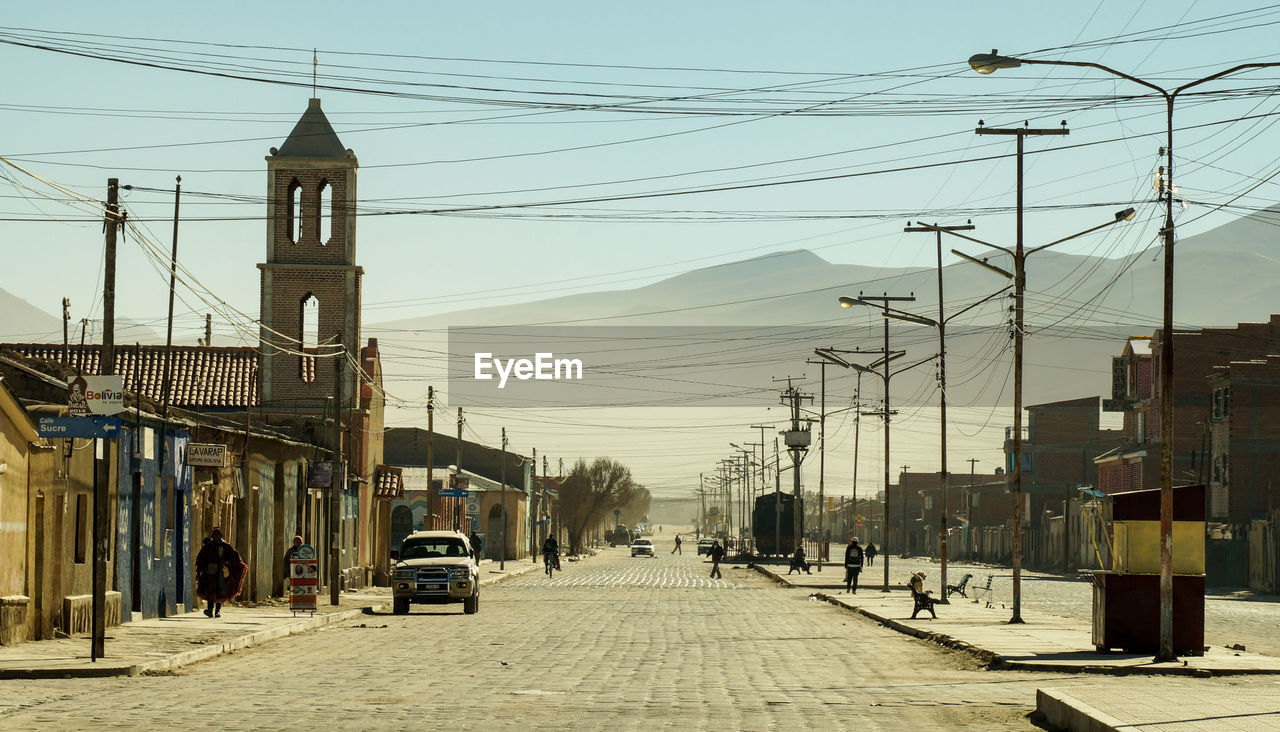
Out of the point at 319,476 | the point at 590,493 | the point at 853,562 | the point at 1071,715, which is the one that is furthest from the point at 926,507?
the point at 1071,715

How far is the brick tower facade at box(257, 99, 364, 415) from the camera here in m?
61.4

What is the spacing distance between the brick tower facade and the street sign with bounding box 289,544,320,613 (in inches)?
1064

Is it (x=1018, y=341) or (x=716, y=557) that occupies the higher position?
(x=1018, y=341)

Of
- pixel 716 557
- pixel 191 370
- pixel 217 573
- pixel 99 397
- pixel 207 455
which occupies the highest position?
pixel 191 370

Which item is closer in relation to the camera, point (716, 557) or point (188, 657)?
point (188, 657)

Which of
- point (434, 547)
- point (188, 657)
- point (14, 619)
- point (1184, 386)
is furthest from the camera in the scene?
point (1184, 386)

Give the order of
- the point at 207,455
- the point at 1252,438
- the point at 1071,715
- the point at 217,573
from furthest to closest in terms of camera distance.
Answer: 1. the point at 1252,438
2. the point at 217,573
3. the point at 207,455
4. the point at 1071,715

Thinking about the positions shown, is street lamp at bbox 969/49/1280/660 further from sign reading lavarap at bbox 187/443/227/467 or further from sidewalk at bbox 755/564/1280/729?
sign reading lavarap at bbox 187/443/227/467

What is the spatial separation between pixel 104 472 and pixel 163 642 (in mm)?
4072

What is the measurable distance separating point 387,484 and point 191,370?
937 cm

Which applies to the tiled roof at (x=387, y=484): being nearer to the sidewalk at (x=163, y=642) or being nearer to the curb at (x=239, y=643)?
the sidewalk at (x=163, y=642)

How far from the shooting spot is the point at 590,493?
563ft

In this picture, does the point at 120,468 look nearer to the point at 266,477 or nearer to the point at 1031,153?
the point at 266,477

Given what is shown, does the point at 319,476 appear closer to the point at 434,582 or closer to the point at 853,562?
the point at 434,582
